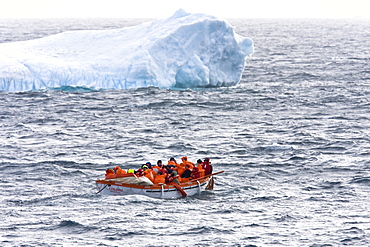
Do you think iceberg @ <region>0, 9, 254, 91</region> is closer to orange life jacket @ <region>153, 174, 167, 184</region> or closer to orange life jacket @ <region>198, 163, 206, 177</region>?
orange life jacket @ <region>198, 163, 206, 177</region>

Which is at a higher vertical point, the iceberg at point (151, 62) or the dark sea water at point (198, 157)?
the iceberg at point (151, 62)

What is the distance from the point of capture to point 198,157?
25844mm

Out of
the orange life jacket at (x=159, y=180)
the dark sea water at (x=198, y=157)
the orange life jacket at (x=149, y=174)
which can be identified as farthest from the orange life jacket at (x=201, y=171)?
the orange life jacket at (x=149, y=174)

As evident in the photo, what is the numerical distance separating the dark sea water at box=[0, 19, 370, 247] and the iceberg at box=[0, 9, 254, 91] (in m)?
1.01

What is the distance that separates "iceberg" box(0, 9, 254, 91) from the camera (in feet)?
125

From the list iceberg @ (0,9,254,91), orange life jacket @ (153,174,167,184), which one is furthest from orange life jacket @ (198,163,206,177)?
iceberg @ (0,9,254,91)

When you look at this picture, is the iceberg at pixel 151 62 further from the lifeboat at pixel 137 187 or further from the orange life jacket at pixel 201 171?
the lifeboat at pixel 137 187

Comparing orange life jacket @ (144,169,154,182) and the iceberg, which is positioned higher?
the iceberg

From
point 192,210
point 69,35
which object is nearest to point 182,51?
point 69,35

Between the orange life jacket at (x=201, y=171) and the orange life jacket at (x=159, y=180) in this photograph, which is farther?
the orange life jacket at (x=201, y=171)

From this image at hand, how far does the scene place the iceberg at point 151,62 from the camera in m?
38.1

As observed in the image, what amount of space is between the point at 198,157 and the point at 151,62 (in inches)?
536

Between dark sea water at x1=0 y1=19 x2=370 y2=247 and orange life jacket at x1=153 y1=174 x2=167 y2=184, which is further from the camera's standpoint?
orange life jacket at x1=153 y1=174 x2=167 y2=184

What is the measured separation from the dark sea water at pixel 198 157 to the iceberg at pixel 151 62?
101 cm
